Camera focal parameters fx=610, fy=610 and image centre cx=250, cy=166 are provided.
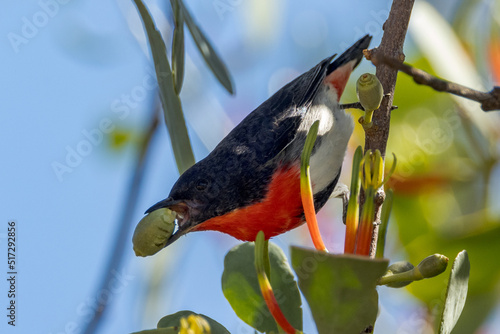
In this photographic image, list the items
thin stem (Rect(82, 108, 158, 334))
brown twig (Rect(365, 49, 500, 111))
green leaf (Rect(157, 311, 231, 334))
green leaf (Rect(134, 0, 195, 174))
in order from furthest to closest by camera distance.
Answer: thin stem (Rect(82, 108, 158, 334)), green leaf (Rect(134, 0, 195, 174)), green leaf (Rect(157, 311, 231, 334)), brown twig (Rect(365, 49, 500, 111))

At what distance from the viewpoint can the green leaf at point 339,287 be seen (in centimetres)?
98

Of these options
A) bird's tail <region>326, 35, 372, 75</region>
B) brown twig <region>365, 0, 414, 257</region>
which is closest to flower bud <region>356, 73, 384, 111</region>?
brown twig <region>365, 0, 414, 257</region>

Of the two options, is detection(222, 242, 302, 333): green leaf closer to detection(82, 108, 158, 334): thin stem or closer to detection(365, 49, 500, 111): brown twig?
detection(365, 49, 500, 111): brown twig

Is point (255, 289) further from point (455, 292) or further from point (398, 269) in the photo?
point (455, 292)

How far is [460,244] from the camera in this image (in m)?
1.81

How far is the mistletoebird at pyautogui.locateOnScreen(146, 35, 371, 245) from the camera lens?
Answer: 91.0 inches

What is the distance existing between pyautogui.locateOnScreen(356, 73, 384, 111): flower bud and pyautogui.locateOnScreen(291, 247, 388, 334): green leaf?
56cm

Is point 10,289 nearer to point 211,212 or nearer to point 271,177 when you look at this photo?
point 211,212

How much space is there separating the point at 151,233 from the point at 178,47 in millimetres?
536

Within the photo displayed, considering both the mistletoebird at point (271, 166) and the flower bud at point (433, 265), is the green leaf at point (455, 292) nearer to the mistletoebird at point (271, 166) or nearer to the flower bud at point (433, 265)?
the flower bud at point (433, 265)

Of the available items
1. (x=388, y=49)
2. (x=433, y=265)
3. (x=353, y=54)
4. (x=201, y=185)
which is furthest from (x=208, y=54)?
(x=353, y=54)

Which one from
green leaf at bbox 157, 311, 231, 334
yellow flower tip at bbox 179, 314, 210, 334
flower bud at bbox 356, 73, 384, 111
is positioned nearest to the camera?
yellow flower tip at bbox 179, 314, 210, 334

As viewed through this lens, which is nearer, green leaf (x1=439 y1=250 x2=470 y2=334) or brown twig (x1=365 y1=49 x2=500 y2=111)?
brown twig (x1=365 y1=49 x2=500 y2=111)

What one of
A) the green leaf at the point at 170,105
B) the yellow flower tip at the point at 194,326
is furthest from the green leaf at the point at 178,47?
the yellow flower tip at the point at 194,326
